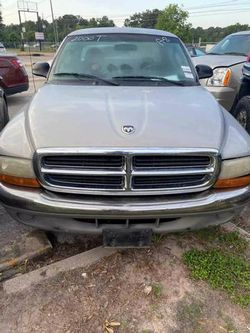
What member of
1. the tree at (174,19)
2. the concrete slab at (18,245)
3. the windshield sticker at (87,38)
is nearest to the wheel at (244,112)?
the windshield sticker at (87,38)

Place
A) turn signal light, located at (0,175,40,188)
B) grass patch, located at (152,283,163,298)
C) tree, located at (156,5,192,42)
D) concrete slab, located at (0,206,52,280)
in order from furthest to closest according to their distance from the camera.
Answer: tree, located at (156,5,192,42)
concrete slab, located at (0,206,52,280)
grass patch, located at (152,283,163,298)
turn signal light, located at (0,175,40,188)

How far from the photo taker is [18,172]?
91.4 inches

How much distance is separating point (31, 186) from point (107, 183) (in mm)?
513

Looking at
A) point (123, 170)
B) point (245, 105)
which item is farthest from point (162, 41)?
point (123, 170)

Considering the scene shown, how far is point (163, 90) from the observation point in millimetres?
3227

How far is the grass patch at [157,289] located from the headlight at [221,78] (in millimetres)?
4375

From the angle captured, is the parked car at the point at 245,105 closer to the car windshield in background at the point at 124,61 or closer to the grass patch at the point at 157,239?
the car windshield in background at the point at 124,61

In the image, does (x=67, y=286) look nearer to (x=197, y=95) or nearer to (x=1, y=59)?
(x=197, y=95)

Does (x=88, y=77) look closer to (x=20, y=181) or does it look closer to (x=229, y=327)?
(x=20, y=181)

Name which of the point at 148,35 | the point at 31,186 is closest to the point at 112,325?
the point at 31,186

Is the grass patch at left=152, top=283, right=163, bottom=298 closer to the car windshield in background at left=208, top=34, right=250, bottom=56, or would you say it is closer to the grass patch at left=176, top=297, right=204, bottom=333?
the grass patch at left=176, top=297, right=204, bottom=333

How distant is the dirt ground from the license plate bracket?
0.34 metres

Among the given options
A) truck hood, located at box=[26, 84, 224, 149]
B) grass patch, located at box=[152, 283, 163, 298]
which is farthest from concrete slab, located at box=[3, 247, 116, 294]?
truck hood, located at box=[26, 84, 224, 149]

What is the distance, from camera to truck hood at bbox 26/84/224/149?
2283mm
